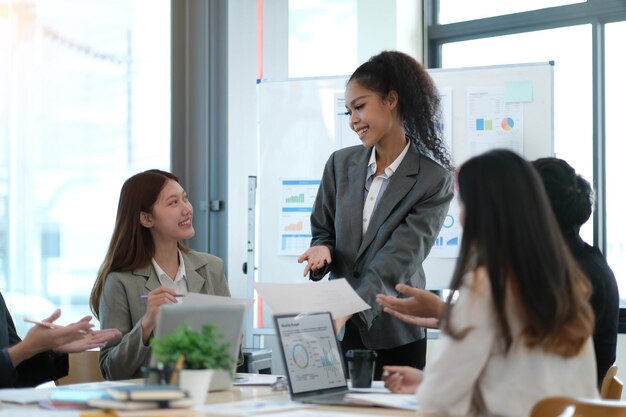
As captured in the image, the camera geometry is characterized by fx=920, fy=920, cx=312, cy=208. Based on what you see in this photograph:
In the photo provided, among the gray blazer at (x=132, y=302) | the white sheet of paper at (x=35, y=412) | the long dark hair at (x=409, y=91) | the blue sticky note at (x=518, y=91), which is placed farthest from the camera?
the blue sticky note at (x=518, y=91)

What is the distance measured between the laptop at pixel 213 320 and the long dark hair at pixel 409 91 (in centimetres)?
118

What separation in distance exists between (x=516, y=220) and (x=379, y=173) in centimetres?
142

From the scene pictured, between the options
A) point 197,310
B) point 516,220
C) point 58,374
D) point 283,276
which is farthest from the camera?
point 283,276

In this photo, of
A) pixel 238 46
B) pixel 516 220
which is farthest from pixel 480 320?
pixel 238 46

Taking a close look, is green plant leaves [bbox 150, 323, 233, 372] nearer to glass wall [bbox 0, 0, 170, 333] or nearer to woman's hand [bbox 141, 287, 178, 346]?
woman's hand [bbox 141, 287, 178, 346]

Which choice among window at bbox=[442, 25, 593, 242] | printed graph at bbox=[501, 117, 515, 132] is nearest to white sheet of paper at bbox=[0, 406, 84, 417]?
printed graph at bbox=[501, 117, 515, 132]

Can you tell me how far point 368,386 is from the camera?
8.04 feet

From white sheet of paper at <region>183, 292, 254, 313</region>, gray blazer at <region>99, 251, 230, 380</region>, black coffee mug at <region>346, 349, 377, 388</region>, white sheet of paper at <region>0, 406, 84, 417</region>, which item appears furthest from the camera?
gray blazer at <region>99, 251, 230, 380</region>

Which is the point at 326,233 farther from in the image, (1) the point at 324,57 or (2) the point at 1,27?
(1) the point at 324,57

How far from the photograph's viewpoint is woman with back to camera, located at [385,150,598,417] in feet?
6.15

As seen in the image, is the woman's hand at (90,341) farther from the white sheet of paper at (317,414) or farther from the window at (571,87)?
the window at (571,87)

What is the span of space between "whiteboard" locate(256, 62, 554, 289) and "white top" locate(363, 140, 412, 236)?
1.55 metres

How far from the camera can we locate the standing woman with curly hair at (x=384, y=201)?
3092 mm

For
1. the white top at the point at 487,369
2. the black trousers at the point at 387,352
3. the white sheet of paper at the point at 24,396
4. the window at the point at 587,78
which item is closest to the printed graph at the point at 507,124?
the window at the point at 587,78
